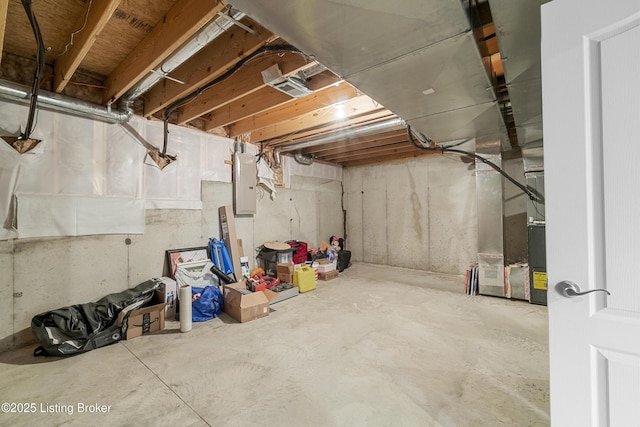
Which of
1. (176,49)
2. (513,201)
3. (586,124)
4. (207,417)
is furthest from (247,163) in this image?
(513,201)

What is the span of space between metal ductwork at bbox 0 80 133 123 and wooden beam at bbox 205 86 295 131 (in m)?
1.01

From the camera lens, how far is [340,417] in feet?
5.12

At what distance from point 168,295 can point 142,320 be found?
1.55 ft

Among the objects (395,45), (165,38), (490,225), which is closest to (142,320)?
(165,38)

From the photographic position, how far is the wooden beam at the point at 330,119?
10.3 ft

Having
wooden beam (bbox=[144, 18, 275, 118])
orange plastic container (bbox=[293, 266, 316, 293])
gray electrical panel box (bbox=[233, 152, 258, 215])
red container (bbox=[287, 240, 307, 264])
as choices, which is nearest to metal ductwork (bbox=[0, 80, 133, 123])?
wooden beam (bbox=[144, 18, 275, 118])

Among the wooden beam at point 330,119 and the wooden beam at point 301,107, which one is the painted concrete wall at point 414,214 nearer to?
the wooden beam at point 330,119

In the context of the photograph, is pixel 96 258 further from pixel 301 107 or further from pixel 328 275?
pixel 328 275

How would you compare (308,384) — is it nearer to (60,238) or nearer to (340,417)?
(340,417)

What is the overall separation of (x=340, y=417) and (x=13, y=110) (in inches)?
150

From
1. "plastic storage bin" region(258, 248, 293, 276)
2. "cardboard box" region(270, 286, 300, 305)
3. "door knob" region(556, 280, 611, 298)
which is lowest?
"cardboard box" region(270, 286, 300, 305)

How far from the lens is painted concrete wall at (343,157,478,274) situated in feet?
16.4

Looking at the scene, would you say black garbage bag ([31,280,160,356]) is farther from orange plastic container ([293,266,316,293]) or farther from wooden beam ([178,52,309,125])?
wooden beam ([178,52,309,125])

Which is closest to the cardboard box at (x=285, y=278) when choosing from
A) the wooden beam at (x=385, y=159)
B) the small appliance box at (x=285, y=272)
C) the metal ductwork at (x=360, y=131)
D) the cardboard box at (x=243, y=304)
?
the small appliance box at (x=285, y=272)
